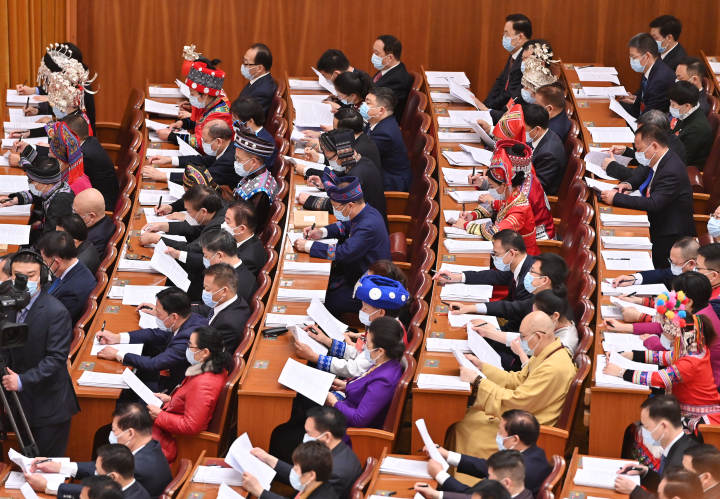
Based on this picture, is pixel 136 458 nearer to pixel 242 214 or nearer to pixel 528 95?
pixel 242 214

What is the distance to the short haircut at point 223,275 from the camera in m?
6.11

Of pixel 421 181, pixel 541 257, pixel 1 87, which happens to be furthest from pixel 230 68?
pixel 541 257

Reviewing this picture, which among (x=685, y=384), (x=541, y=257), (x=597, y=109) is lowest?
(x=685, y=384)

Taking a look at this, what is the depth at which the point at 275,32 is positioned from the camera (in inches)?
400

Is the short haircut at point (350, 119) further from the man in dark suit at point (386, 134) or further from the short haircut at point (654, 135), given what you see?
the short haircut at point (654, 135)

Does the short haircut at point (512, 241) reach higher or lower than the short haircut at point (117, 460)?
higher

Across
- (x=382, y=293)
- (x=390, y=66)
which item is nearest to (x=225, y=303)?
(x=382, y=293)

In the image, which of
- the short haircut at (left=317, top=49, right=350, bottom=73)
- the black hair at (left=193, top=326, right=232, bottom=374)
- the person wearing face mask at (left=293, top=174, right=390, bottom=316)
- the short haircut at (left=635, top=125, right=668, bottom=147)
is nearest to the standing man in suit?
the short haircut at (left=317, top=49, right=350, bottom=73)

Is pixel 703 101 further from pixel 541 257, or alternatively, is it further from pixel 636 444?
pixel 636 444

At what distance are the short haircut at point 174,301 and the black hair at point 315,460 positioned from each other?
55.5 inches

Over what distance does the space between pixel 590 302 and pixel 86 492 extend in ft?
9.74

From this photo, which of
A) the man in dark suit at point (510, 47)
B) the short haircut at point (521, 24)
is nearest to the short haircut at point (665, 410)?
the man in dark suit at point (510, 47)

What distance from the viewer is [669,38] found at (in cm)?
896

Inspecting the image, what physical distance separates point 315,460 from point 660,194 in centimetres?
328
